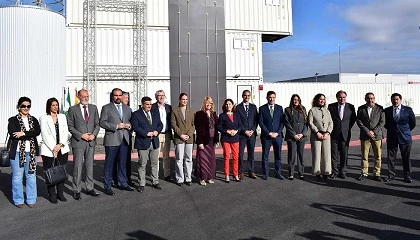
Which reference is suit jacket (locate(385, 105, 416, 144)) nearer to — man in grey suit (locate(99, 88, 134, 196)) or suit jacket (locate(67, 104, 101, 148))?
man in grey suit (locate(99, 88, 134, 196))

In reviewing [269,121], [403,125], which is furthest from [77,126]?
[403,125]

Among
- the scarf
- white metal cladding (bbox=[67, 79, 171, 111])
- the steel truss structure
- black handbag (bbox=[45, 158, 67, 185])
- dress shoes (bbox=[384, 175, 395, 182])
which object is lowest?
dress shoes (bbox=[384, 175, 395, 182])

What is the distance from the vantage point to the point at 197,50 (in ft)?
61.5

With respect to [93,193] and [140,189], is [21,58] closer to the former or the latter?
[93,193]

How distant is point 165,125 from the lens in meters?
7.36

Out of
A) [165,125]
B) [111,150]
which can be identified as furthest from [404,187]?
[111,150]

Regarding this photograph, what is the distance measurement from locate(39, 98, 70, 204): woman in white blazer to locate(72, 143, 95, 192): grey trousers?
21 cm

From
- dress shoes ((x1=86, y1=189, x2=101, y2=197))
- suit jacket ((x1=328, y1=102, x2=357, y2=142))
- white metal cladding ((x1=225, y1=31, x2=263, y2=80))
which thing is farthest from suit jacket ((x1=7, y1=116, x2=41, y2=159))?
white metal cladding ((x1=225, y1=31, x2=263, y2=80))

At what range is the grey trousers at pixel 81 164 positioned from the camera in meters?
6.29

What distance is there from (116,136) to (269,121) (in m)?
3.13

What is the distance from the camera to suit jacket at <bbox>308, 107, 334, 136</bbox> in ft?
24.4

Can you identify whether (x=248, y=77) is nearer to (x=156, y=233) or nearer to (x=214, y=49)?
(x=214, y=49)

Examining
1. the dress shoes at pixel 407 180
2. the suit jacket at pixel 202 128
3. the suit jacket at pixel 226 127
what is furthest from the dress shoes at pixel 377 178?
the suit jacket at pixel 202 128

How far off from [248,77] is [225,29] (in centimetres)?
285
